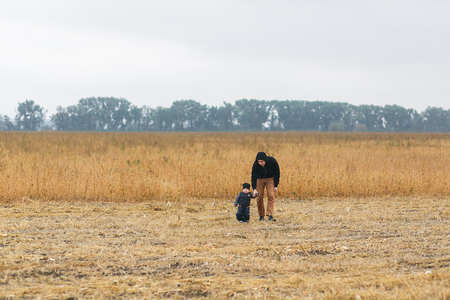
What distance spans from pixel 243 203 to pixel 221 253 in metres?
2.54

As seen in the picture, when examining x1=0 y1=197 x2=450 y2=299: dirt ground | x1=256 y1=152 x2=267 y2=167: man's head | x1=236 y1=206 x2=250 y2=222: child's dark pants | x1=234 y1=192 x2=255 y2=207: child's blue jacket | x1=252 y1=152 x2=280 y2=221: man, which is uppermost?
x1=256 y1=152 x2=267 y2=167: man's head

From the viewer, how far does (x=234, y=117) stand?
121875 mm

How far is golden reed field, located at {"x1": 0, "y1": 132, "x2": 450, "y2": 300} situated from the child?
20cm

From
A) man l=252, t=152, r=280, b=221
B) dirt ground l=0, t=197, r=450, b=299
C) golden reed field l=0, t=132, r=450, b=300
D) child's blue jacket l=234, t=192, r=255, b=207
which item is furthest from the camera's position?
man l=252, t=152, r=280, b=221

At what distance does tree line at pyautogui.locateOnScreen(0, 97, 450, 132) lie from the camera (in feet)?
374

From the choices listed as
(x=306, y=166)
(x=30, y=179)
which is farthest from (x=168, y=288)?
(x=306, y=166)

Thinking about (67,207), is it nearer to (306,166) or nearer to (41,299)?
(41,299)

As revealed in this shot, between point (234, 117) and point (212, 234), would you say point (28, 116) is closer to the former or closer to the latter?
point (234, 117)

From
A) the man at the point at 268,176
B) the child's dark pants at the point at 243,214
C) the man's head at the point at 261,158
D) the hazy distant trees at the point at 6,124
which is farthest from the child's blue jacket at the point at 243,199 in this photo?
the hazy distant trees at the point at 6,124

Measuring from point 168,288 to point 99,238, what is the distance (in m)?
2.89

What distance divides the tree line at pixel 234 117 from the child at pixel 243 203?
A: 11021cm

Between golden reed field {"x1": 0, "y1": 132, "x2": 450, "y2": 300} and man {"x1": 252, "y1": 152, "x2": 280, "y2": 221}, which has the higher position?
man {"x1": 252, "y1": 152, "x2": 280, "y2": 221}

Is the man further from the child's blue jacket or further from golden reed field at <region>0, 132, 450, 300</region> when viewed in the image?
golden reed field at <region>0, 132, 450, 300</region>

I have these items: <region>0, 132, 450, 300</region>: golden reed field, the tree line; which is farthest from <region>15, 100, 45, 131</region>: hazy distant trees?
<region>0, 132, 450, 300</region>: golden reed field
